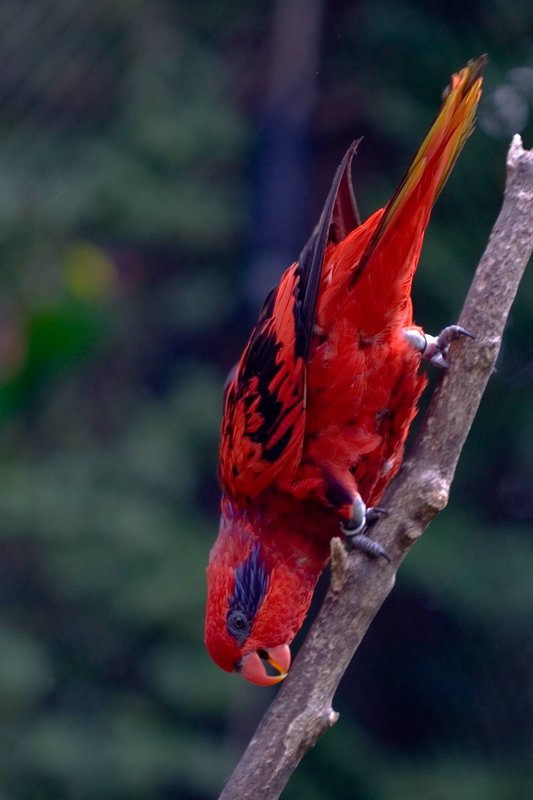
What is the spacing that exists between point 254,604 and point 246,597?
0.08 feet

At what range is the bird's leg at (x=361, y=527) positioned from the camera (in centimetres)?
179

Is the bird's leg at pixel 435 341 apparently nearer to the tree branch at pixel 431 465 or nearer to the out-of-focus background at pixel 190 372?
the tree branch at pixel 431 465

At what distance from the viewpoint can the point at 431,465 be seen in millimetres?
1790

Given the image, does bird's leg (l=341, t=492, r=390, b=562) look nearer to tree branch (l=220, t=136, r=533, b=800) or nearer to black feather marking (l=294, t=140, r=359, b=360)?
tree branch (l=220, t=136, r=533, b=800)

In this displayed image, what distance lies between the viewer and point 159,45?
4160 mm

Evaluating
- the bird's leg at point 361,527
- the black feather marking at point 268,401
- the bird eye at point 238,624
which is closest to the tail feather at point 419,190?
the black feather marking at point 268,401

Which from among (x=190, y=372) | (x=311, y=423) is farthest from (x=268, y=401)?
(x=190, y=372)

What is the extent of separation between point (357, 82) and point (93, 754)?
2872mm

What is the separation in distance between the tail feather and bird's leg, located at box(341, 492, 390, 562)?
1.48ft

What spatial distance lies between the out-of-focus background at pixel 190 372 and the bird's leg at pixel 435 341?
1410 millimetres

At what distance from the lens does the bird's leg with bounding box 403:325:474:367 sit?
1837mm

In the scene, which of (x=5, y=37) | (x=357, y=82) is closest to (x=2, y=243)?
(x=5, y=37)

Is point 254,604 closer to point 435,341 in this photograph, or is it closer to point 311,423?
point 311,423

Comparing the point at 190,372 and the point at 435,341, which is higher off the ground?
the point at 190,372
